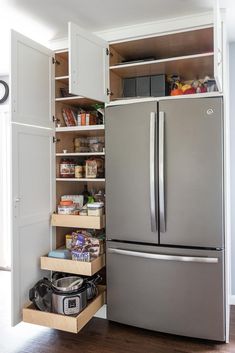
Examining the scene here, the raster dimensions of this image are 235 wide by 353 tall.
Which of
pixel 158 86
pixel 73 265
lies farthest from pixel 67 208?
pixel 158 86

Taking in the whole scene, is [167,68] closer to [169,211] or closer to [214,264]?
[169,211]

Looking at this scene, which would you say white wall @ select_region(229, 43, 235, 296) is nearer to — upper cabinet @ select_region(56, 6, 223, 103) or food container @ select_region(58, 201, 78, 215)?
upper cabinet @ select_region(56, 6, 223, 103)

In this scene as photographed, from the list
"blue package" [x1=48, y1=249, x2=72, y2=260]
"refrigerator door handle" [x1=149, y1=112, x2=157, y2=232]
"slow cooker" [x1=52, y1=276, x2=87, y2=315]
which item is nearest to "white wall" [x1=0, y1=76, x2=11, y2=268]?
"blue package" [x1=48, y1=249, x2=72, y2=260]

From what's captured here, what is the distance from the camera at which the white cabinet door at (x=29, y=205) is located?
81.4 inches

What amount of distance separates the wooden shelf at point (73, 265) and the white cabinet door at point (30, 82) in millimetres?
1067

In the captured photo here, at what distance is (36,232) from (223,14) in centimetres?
210

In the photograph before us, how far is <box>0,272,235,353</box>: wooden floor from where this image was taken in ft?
6.80

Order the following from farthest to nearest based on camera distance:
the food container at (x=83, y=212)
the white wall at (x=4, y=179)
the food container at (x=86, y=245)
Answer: the white wall at (x=4, y=179) < the food container at (x=83, y=212) < the food container at (x=86, y=245)

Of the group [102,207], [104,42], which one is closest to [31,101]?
[104,42]

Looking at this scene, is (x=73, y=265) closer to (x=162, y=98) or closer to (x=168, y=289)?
(x=168, y=289)

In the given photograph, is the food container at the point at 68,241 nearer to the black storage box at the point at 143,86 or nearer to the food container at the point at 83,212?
the food container at the point at 83,212

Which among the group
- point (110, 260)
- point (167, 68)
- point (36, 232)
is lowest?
point (110, 260)

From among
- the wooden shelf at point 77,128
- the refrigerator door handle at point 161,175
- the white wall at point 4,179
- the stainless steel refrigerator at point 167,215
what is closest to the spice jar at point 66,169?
the wooden shelf at point 77,128

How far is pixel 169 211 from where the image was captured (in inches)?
83.4
